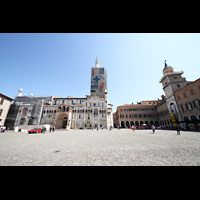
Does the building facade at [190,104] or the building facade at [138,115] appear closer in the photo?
the building facade at [190,104]

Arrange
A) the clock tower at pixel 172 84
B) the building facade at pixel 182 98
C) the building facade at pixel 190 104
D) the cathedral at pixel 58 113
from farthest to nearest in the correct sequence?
the cathedral at pixel 58 113, the clock tower at pixel 172 84, the building facade at pixel 182 98, the building facade at pixel 190 104

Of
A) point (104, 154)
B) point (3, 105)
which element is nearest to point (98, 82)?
point (3, 105)

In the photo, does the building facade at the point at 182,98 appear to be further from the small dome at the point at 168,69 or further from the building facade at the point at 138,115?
the building facade at the point at 138,115

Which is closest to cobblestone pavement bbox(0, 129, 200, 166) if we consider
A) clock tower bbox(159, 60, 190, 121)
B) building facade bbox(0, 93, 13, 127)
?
clock tower bbox(159, 60, 190, 121)

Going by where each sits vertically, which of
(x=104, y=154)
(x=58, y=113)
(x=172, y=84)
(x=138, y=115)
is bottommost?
(x=104, y=154)

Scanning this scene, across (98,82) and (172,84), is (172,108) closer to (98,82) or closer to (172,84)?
(172,84)

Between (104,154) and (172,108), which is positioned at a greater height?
(172,108)

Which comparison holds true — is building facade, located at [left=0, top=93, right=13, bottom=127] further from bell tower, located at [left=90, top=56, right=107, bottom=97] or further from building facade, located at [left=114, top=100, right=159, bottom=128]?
building facade, located at [left=114, top=100, right=159, bottom=128]

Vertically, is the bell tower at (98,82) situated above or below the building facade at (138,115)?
above

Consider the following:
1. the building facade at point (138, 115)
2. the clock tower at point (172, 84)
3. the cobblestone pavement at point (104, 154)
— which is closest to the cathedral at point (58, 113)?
the building facade at point (138, 115)

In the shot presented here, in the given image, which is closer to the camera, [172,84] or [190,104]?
[190,104]
